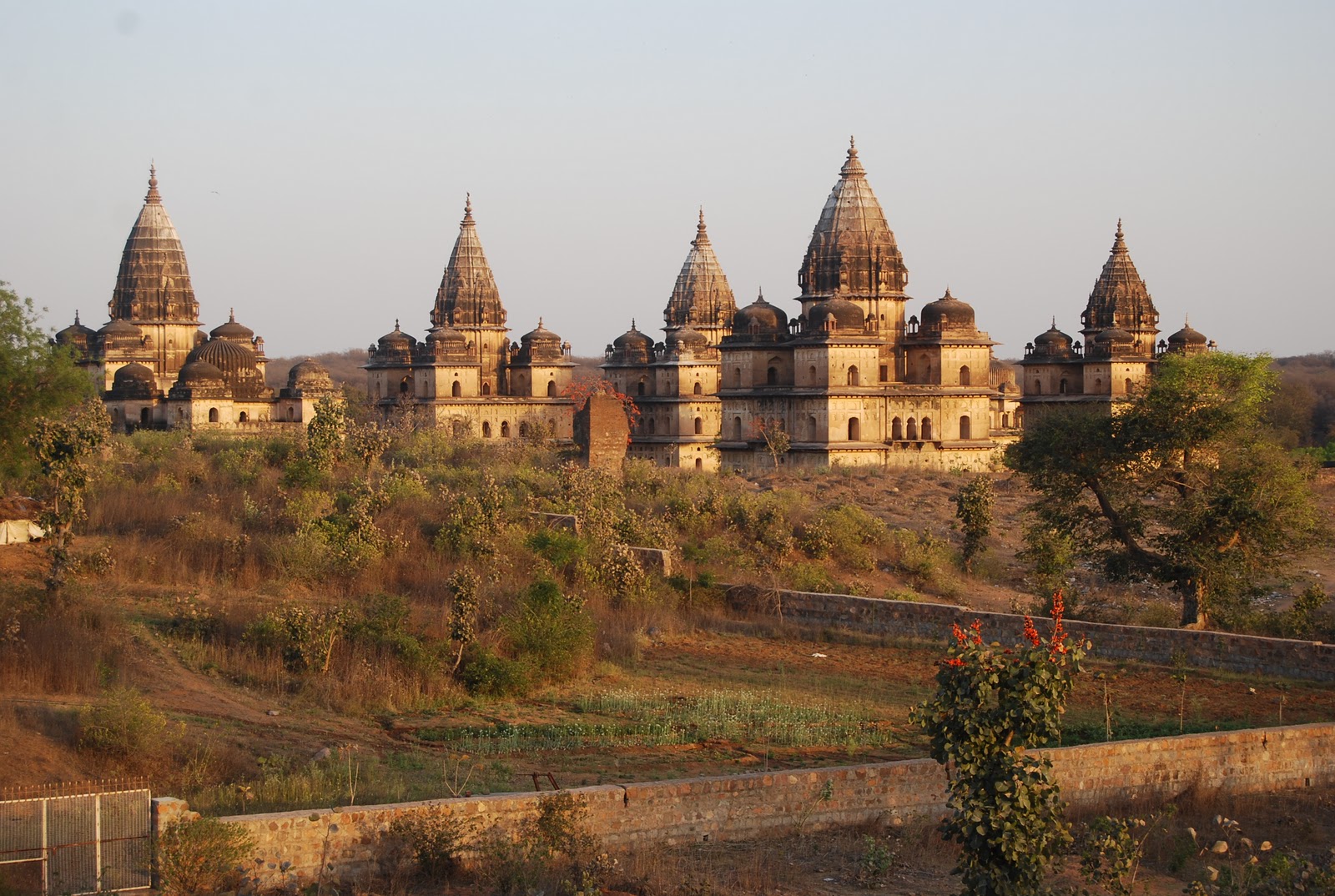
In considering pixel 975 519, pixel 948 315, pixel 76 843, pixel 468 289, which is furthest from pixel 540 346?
pixel 76 843

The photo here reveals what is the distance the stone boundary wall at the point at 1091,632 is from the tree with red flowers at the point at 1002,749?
916 cm

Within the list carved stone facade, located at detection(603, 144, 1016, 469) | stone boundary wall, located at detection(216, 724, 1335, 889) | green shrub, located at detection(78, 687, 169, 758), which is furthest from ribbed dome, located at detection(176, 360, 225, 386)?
stone boundary wall, located at detection(216, 724, 1335, 889)

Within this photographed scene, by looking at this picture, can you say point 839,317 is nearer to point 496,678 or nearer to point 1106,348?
point 1106,348

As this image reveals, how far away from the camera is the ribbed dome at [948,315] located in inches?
1859

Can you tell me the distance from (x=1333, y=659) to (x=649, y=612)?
338 inches

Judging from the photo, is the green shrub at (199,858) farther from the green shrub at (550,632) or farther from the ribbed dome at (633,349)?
the ribbed dome at (633,349)

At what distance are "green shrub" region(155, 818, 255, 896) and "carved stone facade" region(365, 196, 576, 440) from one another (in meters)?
46.0

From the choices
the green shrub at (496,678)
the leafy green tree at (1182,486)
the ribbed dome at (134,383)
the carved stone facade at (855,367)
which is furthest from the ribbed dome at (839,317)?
the green shrub at (496,678)

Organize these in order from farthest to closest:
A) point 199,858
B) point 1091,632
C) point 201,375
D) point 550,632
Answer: point 201,375
point 1091,632
point 550,632
point 199,858

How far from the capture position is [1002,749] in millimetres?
9914

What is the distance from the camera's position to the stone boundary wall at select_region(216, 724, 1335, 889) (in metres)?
10.9

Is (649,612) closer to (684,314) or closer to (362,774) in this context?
(362,774)

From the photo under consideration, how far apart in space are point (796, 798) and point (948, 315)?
3612 centimetres

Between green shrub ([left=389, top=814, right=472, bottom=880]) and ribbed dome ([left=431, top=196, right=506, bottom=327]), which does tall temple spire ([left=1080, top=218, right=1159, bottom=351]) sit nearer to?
ribbed dome ([left=431, top=196, right=506, bottom=327])
